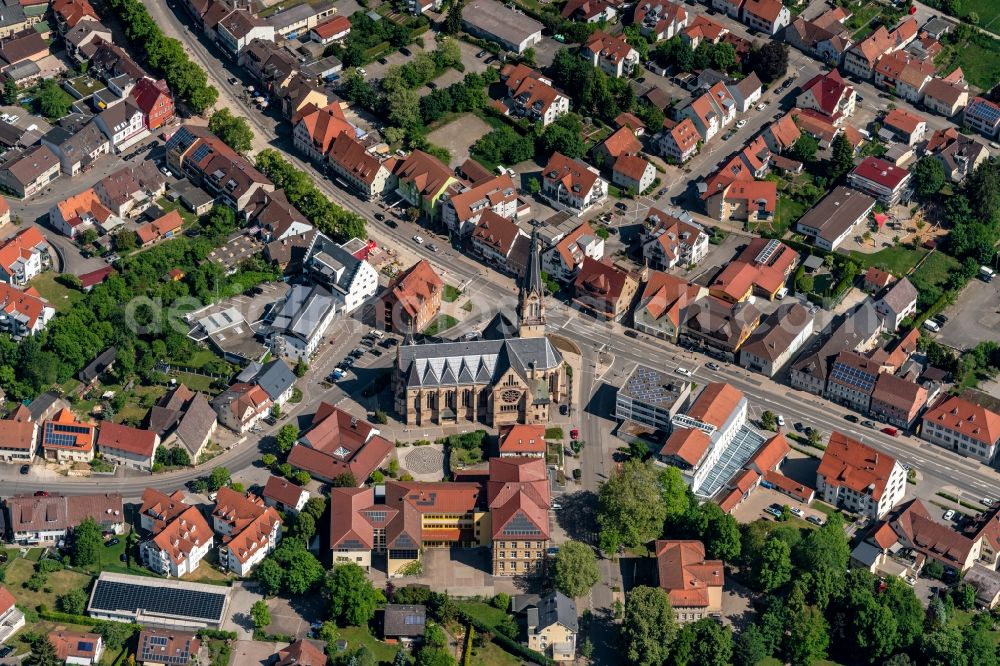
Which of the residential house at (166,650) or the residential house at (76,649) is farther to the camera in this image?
the residential house at (166,650)

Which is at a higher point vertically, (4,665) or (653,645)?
(653,645)

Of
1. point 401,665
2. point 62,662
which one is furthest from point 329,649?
point 62,662

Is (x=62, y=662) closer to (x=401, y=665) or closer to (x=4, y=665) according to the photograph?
(x=4, y=665)

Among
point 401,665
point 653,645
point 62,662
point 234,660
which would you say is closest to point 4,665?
point 62,662

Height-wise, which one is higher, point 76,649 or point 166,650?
point 166,650

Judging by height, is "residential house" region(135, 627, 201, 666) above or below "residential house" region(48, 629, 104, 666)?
above

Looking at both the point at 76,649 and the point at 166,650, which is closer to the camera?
the point at 76,649

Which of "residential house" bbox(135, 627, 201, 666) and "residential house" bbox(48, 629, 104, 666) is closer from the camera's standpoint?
"residential house" bbox(48, 629, 104, 666)

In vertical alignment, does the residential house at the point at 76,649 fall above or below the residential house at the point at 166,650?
below
